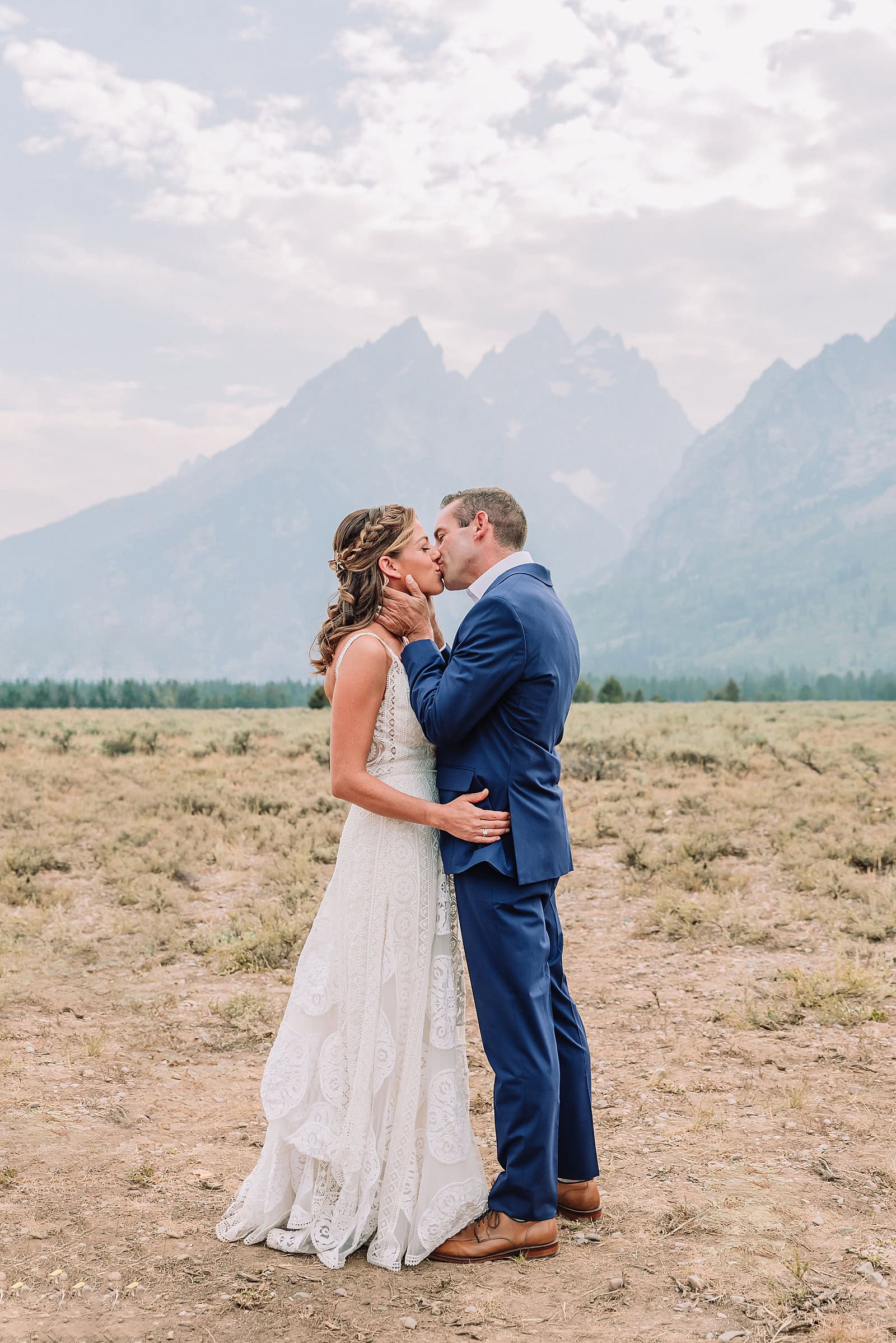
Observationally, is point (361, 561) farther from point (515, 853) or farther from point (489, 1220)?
point (489, 1220)

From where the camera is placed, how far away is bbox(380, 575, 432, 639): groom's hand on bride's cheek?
136 inches

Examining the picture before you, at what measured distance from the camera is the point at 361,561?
3.51 meters

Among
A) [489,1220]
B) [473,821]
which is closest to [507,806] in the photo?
[473,821]

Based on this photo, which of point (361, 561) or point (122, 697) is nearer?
point (361, 561)

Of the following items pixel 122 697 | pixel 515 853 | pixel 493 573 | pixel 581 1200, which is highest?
pixel 493 573

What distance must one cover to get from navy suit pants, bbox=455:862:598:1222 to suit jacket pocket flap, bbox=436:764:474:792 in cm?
28

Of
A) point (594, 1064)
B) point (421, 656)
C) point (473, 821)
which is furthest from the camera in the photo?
point (594, 1064)

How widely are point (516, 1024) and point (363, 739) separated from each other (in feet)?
3.66

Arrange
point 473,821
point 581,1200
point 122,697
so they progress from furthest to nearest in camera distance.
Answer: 1. point 122,697
2. point 581,1200
3. point 473,821

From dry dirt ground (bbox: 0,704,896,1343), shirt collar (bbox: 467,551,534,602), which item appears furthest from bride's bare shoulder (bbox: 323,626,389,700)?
dry dirt ground (bbox: 0,704,896,1343)

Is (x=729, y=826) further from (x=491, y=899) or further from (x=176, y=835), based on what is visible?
(x=491, y=899)

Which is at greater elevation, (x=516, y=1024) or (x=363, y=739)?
(x=363, y=739)

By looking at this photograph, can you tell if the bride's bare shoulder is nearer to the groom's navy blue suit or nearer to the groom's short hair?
the groom's navy blue suit

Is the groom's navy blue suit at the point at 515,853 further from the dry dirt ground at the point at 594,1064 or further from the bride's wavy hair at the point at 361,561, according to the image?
the dry dirt ground at the point at 594,1064
